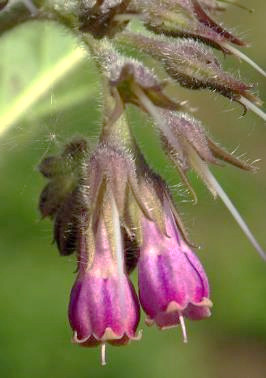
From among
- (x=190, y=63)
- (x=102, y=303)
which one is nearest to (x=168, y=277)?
(x=102, y=303)

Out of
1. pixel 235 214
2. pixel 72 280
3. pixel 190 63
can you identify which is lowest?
pixel 235 214

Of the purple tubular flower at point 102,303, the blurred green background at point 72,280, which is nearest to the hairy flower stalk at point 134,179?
the purple tubular flower at point 102,303

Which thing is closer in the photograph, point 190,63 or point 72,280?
point 190,63

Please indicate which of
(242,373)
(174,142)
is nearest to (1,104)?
(174,142)

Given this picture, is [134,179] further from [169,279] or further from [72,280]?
[72,280]

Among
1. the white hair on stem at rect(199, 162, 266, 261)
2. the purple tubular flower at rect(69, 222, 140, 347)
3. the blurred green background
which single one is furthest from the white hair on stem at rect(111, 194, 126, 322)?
the blurred green background

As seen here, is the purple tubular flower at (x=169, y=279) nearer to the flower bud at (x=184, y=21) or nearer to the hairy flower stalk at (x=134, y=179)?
the hairy flower stalk at (x=134, y=179)

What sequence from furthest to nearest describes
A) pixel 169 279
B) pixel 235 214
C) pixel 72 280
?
1. pixel 72 280
2. pixel 169 279
3. pixel 235 214
